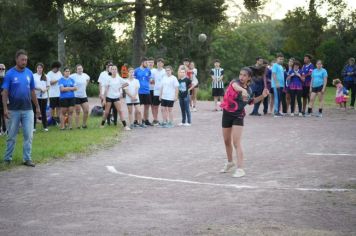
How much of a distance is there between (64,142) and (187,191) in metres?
6.55

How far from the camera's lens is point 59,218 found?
702cm

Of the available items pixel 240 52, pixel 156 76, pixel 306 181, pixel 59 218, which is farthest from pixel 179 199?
pixel 240 52

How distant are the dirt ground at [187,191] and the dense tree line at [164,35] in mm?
16323

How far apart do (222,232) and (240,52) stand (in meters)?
52.9

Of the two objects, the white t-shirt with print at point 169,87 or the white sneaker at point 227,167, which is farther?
the white t-shirt with print at point 169,87

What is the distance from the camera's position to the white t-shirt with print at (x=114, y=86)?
17.5 meters

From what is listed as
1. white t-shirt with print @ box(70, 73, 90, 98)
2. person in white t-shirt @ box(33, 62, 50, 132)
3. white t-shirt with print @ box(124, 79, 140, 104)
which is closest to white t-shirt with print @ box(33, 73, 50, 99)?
person in white t-shirt @ box(33, 62, 50, 132)

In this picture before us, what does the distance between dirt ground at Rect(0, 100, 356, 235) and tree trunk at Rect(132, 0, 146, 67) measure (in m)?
15.7

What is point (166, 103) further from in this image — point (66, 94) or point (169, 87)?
point (66, 94)

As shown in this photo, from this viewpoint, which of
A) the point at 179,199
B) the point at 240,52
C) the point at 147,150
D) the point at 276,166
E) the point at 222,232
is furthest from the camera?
the point at 240,52

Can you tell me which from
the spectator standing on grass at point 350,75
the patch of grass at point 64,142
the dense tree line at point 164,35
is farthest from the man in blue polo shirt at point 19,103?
the dense tree line at point 164,35

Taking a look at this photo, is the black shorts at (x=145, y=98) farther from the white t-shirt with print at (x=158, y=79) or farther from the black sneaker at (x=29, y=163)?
the black sneaker at (x=29, y=163)

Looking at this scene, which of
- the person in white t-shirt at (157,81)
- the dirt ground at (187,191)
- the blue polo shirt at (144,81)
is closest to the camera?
the dirt ground at (187,191)

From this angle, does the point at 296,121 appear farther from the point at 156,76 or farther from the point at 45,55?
the point at 45,55
